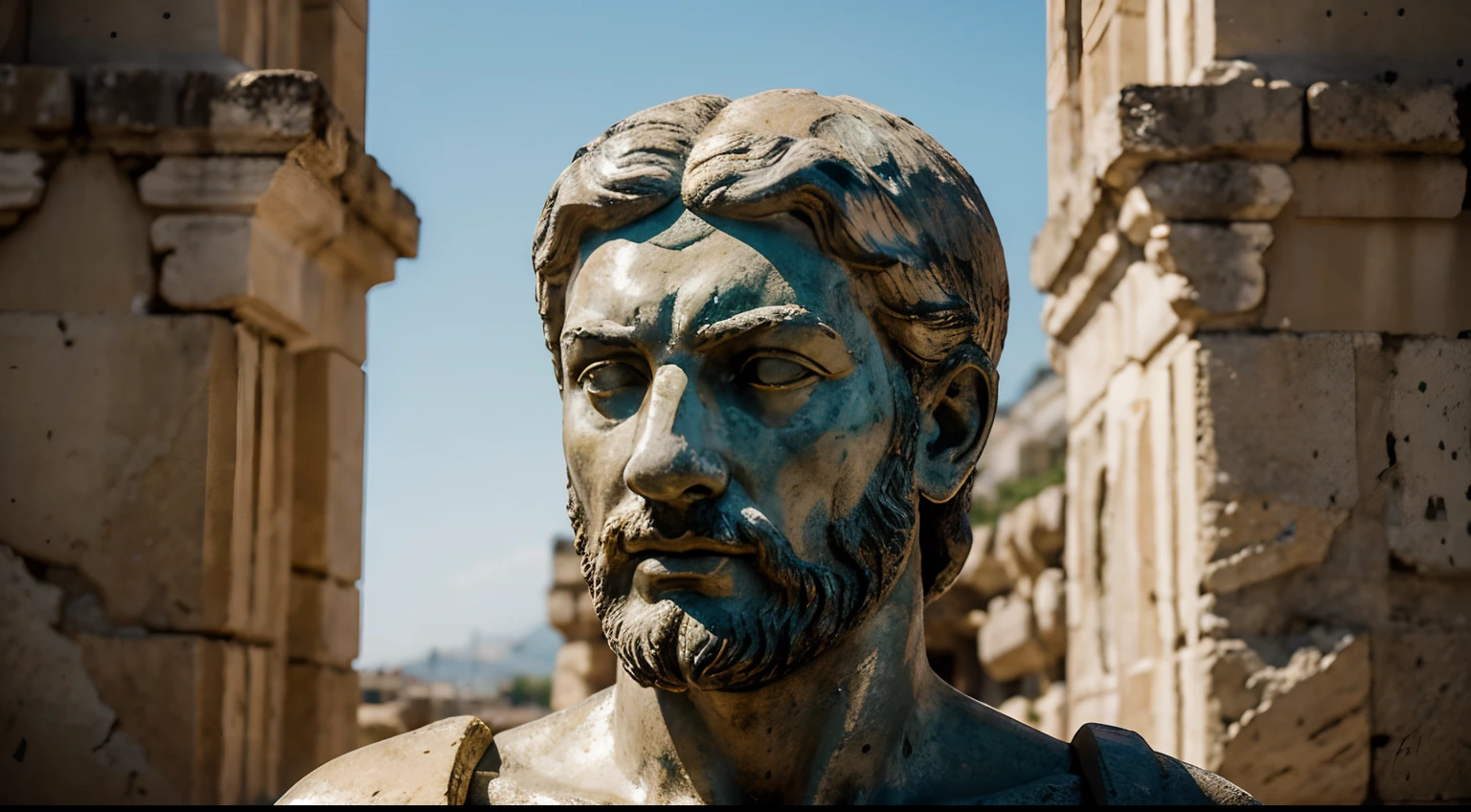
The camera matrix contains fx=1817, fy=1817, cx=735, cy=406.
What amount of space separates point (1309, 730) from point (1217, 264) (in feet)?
5.02

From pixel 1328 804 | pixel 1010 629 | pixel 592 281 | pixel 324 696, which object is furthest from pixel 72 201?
pixel 1010 629

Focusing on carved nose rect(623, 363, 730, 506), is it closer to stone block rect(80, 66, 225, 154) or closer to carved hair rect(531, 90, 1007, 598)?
carved hair rect(531, 90, 1007, 598)

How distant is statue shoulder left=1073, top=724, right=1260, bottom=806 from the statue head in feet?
1.49

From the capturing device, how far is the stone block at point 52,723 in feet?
18.8

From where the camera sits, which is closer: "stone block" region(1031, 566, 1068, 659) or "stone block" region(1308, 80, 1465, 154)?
"stone block" region(1308, 80, 1465, 154)

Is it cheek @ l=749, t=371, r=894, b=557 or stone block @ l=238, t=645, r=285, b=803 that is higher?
cheek @ l=749, t=371, r=894, b=557

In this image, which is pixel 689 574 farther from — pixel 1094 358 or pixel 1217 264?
pixel 1094 358

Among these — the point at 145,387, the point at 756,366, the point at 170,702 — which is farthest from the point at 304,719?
the point at 756,366

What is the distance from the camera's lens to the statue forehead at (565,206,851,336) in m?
2.98

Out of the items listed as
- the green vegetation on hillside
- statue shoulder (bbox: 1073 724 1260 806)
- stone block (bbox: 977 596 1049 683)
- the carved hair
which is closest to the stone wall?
the carved hair

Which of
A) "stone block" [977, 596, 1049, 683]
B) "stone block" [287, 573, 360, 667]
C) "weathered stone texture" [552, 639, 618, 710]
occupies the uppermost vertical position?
"stone block" [287, 573, 360, 667]

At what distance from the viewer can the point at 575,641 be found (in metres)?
16.9

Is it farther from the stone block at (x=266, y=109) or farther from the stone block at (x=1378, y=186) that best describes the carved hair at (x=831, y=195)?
the stone block at (x=1378, y=186)

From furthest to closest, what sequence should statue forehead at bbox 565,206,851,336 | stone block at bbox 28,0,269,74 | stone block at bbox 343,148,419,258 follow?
stone block at bbox 343,148,419,258, stone block at bbox 28,0,269,74, statue forehead at bbox 565,206,851,336
